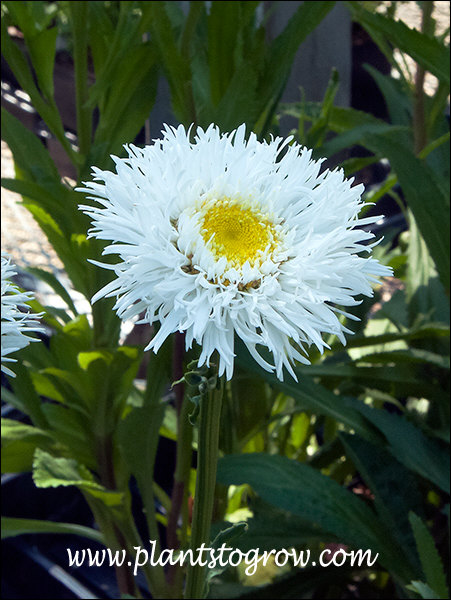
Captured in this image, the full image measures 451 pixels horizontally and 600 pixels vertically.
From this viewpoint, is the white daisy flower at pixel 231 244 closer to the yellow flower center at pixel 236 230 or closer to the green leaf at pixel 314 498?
the yellow flower center at pixel 236 230

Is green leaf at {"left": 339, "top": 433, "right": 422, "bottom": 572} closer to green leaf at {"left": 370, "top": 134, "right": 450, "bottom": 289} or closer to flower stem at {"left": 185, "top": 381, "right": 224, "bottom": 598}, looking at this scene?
green leaf at {"left": 370, "top": 134, "right": 450, "bottom": 289}

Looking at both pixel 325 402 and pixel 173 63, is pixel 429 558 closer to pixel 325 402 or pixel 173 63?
pixel 325 402

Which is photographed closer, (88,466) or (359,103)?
(88,466)

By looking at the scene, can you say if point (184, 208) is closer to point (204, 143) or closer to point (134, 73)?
point (204, 143)

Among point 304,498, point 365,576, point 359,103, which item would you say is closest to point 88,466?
point 304,498

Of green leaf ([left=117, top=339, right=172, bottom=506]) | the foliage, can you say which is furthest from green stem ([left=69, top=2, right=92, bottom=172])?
green leaf ([left=117, top=339, right=172, bottom=506])

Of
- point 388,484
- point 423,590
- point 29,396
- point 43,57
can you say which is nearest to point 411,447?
point 388,484

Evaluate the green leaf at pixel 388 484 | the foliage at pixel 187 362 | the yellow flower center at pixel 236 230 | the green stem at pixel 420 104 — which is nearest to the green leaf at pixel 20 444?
the foliage at pixel 187 362
